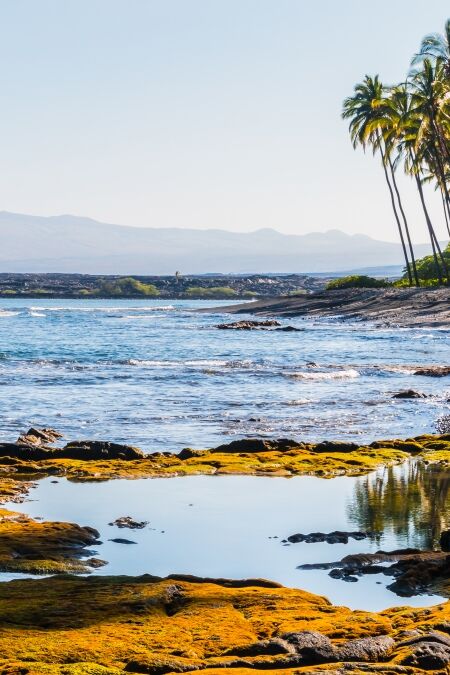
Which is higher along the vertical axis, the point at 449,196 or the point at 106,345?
the point at 449,196

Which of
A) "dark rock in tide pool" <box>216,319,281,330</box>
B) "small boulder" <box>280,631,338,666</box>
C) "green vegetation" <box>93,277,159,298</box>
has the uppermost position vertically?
"green vegetation" <box>93,277,159,298</box>

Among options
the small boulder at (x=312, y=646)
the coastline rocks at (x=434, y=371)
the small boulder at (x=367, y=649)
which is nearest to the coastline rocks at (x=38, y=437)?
the small boulder at (x=312, y=646)

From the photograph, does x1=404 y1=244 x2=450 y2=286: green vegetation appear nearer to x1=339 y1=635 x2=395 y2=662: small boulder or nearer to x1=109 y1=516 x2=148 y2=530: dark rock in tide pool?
x1=109 y1=516 x2=148 y2=530: dark rock in tide pool

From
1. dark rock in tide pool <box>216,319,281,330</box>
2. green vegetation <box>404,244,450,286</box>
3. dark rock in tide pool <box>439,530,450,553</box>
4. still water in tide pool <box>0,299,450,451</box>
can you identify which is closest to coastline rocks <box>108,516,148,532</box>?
dark rock in tide pool <box>439,530,450,553</box>

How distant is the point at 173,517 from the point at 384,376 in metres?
22.4

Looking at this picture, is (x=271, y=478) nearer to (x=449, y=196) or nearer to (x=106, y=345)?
(x=106, y=345)

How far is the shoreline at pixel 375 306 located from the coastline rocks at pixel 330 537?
4896 cm

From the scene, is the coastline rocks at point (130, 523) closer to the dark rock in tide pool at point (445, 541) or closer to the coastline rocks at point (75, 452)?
the dark rock in tide pool at point (445, 541)

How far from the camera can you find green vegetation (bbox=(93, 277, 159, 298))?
154m

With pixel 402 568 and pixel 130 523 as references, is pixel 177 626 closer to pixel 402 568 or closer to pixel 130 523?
pixel 402 568

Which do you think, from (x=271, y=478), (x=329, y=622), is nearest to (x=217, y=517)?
(x=271, y=478)

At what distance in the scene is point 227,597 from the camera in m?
8.72

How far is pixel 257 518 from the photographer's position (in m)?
12.6

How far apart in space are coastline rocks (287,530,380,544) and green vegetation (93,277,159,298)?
14125 centimetres
